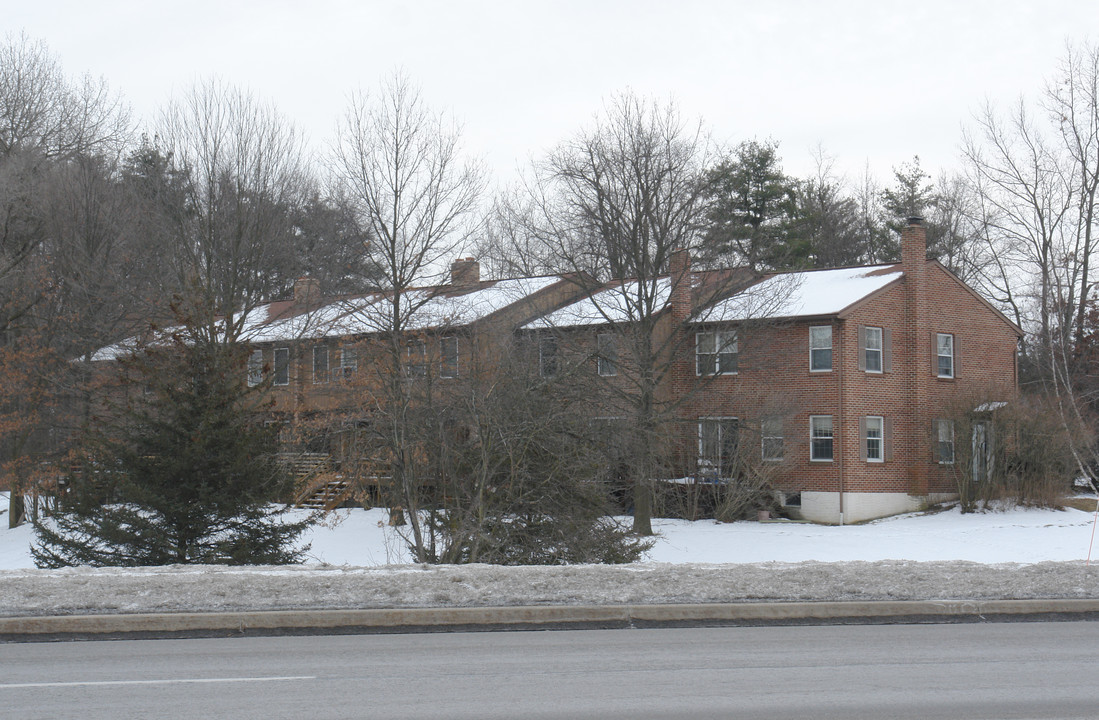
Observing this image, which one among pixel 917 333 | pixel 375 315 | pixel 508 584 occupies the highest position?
pixel 375 315

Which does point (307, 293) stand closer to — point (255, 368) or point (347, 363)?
point (347, 363)

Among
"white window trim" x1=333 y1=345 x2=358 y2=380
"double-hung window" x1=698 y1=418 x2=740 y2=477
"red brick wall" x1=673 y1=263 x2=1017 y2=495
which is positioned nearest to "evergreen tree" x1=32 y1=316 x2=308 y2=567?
"white window trim" x1=333 y1=345 x2=358 y2=380

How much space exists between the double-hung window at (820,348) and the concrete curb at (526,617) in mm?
23792

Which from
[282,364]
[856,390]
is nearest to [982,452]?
[856,390]

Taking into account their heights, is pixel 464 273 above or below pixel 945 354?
above

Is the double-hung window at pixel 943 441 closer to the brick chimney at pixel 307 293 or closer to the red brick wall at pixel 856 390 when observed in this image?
the red brick wall at pixel 856 390

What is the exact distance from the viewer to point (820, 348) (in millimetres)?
35375

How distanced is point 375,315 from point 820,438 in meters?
14.4

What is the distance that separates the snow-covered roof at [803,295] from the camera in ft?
107

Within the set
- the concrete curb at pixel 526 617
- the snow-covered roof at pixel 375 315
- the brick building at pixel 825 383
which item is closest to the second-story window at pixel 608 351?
the brick building at pixel 825 383

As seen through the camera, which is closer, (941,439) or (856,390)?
(856,390)

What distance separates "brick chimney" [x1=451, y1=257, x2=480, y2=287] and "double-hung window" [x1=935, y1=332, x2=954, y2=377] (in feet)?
51.7

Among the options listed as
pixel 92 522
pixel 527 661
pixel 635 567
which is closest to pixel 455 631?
pixel 527 661

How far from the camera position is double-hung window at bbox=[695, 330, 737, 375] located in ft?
107
